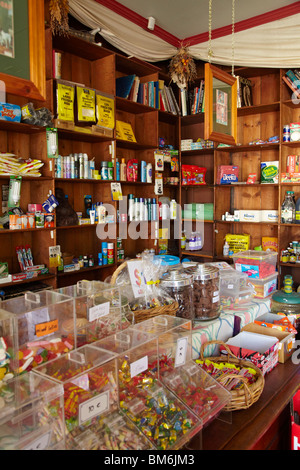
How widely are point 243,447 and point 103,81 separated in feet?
11.1

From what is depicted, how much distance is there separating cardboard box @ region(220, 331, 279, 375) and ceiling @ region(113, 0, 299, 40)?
10.2 feet

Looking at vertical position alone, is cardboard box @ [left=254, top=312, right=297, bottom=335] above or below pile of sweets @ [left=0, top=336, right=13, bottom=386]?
below

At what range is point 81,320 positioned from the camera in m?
1.38

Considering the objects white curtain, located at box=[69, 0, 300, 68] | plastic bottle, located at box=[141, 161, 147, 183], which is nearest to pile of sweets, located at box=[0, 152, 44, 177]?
plastic bottle, located at box=[141, 161, 147, 183]

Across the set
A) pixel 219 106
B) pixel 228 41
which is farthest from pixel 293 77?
pixel 219 106

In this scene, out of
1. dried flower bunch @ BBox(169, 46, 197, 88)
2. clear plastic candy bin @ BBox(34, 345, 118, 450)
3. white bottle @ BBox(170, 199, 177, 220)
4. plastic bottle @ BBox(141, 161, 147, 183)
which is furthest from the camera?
white bottle @ BBox(170, 199, 177, 220)

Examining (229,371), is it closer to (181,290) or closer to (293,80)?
(181,290)

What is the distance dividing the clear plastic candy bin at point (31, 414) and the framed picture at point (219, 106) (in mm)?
1936

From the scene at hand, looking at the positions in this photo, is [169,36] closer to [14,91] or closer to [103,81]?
[103,81]

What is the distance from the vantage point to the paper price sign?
5.74ft

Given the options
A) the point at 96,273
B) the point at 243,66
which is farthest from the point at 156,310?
the point at 243,66

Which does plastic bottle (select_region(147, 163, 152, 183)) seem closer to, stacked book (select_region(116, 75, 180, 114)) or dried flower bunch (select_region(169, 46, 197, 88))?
stacked book (select_region(116, 75, 180, 114))

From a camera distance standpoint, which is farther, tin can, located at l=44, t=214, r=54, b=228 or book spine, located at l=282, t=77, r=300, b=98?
book spine, located at l=282, t=77, r=300, b=98

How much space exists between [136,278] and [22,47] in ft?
3.87
